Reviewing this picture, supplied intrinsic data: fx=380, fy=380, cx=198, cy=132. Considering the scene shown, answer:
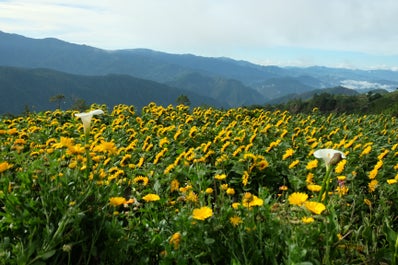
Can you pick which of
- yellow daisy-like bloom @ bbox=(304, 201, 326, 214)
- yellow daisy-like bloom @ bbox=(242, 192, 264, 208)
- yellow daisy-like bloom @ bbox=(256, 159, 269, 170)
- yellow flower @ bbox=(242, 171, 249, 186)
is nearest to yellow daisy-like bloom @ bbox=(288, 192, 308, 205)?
yellow daisy-like bloom @ bbox=(304, 201, 326, 214)

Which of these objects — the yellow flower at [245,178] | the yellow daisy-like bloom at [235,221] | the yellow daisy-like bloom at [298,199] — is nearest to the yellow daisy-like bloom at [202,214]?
the yellow daisy-like bloom at [235,221]

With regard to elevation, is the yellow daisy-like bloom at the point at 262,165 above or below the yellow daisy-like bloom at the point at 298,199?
below

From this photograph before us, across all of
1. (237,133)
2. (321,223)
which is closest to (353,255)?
(321,223)

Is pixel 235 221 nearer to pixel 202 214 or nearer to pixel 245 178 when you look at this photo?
pixel 202 214

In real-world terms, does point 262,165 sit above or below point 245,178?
above

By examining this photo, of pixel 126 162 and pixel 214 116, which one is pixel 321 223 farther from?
pixel 214 116

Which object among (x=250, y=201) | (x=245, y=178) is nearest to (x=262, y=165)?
(x=245, y=178)

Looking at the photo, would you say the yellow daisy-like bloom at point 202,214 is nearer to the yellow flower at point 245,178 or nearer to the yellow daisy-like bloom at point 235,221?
the yellow daisy-like bloom at point 235,221

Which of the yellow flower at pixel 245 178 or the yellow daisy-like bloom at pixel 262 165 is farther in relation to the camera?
the yellow daisy-like bloom at pixel 262 165

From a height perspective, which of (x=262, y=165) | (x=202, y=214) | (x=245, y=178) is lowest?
(x=245, y=178)

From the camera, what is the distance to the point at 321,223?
2.24 m

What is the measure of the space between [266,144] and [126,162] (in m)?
2.48

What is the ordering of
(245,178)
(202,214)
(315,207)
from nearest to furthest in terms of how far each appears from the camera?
1. (315,207)
2. (202,214)
3. (245,178)

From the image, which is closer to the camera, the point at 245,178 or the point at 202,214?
the point at 202,214
